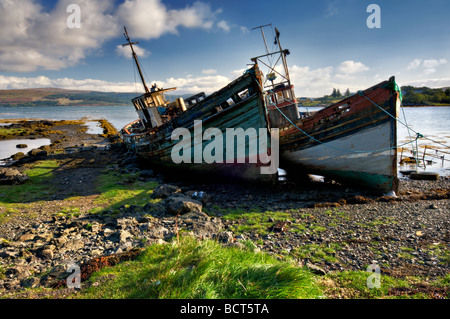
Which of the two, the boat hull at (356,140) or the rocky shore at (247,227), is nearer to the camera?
the rocky shore at (247,227)

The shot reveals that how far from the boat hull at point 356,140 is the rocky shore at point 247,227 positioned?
975mm

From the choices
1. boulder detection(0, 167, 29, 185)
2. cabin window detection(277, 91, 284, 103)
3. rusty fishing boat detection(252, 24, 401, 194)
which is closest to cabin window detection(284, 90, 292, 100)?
cabin window detection(277, 91, 284, 103)

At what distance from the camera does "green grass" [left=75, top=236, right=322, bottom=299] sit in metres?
3.68

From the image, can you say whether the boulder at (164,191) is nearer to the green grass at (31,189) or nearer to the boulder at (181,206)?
the boulder at (181,206)

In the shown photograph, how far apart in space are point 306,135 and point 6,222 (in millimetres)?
12881

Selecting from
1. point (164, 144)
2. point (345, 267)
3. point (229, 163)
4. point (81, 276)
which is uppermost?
point (164, 144)

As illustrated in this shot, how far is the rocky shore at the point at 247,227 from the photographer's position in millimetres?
5496

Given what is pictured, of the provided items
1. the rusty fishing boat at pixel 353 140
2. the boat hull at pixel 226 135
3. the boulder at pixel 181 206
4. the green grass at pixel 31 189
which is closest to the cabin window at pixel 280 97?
the rusty fishing boat at pixel 353 140

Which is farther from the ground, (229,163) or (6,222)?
(229,163)

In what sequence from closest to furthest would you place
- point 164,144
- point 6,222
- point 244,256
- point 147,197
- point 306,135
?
point 244,256, point 6,222, point 147,197, point 306,135, point 164,144

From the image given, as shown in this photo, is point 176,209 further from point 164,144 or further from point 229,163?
point 164,144

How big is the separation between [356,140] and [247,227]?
7.09m

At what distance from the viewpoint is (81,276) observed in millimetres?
4566
